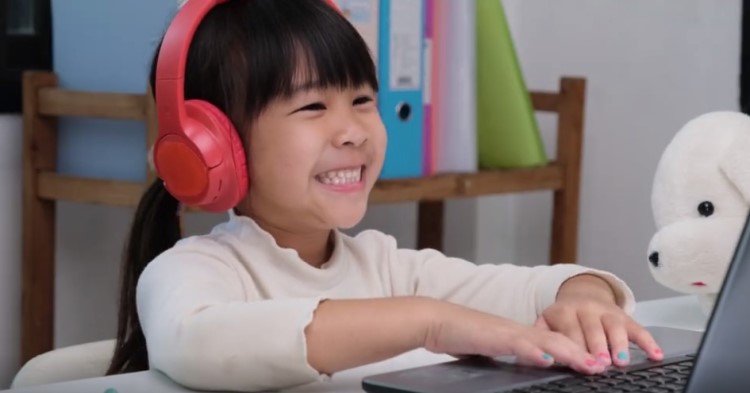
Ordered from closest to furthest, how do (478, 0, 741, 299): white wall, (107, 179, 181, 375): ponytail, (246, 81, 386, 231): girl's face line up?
(246, 81, 386, 231): girl's face, (107, 179, 181, 375): ponytail, (478, 0, 741, 299): white wall

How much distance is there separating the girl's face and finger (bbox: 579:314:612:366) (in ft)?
0.71

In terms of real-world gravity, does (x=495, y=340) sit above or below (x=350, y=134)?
below

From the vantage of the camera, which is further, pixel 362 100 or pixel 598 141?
pixel 598 141

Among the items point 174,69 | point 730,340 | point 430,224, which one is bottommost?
point 430,224

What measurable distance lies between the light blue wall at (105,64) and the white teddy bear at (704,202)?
0.83 m

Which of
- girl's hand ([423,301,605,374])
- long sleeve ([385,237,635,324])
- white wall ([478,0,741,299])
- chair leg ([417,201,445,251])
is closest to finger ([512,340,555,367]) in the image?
girl's hand ([423,301,605,374])

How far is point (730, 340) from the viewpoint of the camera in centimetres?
54

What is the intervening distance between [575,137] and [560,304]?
1.32 m

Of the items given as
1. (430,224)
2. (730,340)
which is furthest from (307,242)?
(430,224)

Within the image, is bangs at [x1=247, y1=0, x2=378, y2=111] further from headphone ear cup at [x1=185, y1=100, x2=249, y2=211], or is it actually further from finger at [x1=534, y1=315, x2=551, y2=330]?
finger at [x1=534, y1=315, x2=551, y2=330]

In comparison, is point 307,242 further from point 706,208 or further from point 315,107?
point 706,208

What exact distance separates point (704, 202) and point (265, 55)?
0.48 metres

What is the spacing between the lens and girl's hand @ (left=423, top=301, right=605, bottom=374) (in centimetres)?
74

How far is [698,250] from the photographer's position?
113cm
